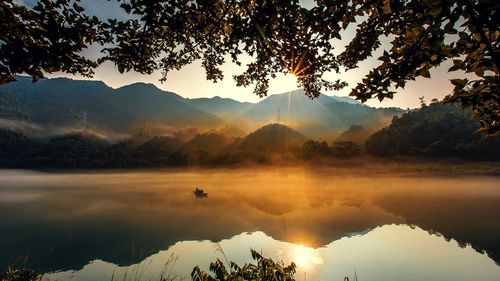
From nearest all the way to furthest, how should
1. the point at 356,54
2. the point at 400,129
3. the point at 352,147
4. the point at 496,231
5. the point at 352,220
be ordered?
the point at 356,54 < the point at 496,231 < the point at 352,220 < the point at 400,129 < the point at 352,147

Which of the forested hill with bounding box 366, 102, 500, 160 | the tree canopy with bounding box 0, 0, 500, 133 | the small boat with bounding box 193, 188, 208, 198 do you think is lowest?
the small boat with bounding box 193, 188, 208, 198

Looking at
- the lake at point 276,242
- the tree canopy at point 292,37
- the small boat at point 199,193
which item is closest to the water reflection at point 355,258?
the lake at point 276,242

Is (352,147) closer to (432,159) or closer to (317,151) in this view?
(317,151)

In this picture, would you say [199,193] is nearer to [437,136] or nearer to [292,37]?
[437,136]

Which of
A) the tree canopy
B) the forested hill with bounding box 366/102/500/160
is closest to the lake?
the tree canopy

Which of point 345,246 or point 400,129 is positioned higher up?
point 400,129

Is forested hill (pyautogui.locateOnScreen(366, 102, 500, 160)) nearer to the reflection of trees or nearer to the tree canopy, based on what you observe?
the reflection of trees

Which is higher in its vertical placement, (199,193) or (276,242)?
(199,193)

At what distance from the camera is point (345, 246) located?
2291 inches

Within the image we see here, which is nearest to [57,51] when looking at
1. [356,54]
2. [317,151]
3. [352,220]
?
[356,54]

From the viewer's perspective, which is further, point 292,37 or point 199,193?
point 199,193

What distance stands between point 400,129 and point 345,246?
97362mm

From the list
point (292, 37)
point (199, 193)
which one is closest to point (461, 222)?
point (199, 193)

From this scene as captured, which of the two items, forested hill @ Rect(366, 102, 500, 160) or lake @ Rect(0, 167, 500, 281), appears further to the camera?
forested hill @ Rect(366, 102, 500, 160)
